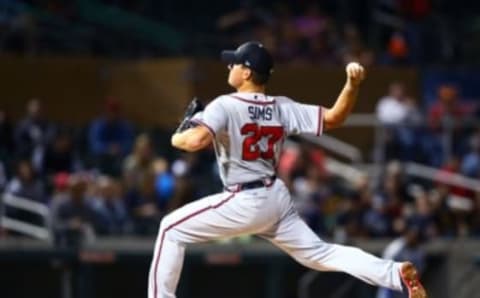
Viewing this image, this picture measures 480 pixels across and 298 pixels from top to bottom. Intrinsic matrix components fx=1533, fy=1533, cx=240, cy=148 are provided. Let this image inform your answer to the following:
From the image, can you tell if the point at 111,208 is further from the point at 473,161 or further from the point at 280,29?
the point at 280,29

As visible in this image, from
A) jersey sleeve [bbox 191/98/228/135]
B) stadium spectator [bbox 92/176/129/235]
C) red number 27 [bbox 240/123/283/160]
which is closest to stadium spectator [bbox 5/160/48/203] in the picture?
stadium spectator [bbox 92/176/129/235]

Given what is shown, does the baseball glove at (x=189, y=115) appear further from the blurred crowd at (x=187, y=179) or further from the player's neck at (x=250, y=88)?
the blurred crowd at (x=187, y=179)

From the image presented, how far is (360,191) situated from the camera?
17.8m

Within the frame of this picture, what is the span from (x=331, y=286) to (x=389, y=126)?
4106 mm

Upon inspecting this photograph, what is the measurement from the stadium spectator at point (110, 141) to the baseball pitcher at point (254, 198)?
28.5 feet

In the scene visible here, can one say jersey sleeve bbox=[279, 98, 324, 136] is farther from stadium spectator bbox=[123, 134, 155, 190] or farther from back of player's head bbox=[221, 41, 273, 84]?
stadium spectator bbox=[123, 134, 155, 190]

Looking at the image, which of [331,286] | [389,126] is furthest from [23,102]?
[331,286]

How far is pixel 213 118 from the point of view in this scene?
927 cm

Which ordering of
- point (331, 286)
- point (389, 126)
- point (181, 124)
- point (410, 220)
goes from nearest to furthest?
point (181, 124) → point (331, 286) → point (410, 220) → point (389, 126)

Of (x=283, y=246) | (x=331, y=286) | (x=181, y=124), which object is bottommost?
(x=331, y=286)

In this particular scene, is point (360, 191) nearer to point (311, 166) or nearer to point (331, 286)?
point (311, 166)

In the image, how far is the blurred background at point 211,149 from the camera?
1609 centimetres

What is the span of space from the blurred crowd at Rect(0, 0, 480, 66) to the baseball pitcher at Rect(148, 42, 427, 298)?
36.8 feet

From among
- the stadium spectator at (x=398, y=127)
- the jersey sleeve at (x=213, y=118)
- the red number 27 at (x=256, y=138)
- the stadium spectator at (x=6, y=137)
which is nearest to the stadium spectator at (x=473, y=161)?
the stadium spectator at (x=398, y=127)
